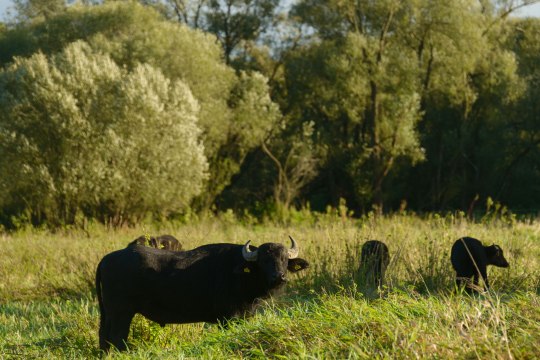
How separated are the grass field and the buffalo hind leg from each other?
31 cm

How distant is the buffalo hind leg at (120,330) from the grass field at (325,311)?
31 centimetres

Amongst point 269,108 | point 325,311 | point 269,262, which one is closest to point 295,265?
point 269,262

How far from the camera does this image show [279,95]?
4444 centimetres

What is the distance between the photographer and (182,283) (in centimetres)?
998

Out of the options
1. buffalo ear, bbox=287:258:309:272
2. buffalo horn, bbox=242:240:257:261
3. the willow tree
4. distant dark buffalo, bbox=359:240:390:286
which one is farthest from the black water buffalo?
the willow tree

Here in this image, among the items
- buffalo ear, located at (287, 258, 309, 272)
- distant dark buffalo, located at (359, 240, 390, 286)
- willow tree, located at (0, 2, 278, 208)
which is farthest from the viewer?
willow tree, located at (0, 2, 278, 208)

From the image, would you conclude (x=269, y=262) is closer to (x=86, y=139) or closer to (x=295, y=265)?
(x=295, y=265)

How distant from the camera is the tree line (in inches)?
1173

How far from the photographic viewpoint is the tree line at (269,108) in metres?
29.8

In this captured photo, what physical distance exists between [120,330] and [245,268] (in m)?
1.82

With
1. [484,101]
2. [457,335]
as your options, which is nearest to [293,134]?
[484,101]

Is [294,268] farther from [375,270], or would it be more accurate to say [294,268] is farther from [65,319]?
[65,319]

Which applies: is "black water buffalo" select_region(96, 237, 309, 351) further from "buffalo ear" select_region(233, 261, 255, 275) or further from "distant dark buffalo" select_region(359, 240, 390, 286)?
"distant dark buffalo" select_region(359, 240, 390, 286)

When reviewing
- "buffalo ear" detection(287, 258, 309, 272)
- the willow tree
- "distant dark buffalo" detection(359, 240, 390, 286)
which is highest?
the willow tree
